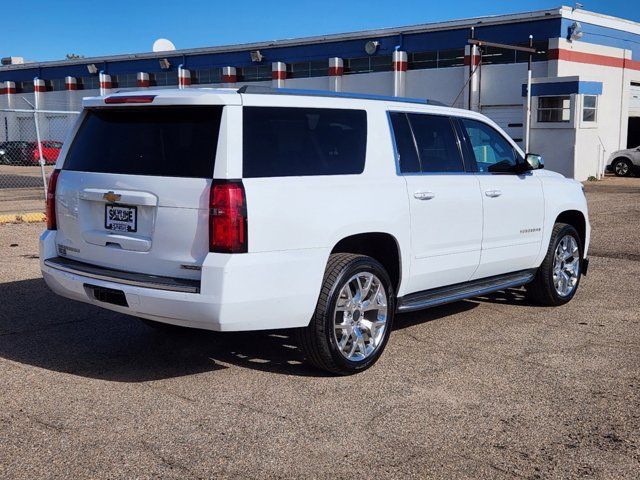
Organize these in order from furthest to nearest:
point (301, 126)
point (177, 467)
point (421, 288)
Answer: point (421, 288) < point (301, 126) < point (177, 467)

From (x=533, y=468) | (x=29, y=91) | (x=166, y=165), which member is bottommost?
(x=533, y=468)

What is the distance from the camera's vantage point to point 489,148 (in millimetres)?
7000

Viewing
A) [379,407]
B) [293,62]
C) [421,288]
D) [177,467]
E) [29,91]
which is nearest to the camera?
[177,467]

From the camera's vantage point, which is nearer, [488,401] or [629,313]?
[488,401]

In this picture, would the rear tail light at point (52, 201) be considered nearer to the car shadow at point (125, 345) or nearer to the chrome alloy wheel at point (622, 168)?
the car shadow at point (125, 345)

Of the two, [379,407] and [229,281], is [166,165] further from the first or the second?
[379,407]

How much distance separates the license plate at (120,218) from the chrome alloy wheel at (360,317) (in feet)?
4.90

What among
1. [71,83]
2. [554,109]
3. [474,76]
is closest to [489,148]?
[554,109]

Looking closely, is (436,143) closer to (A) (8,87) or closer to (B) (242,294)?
(B) (242,294)

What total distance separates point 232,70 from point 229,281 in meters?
39.7

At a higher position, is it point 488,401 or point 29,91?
point 29,91

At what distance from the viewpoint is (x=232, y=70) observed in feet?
141

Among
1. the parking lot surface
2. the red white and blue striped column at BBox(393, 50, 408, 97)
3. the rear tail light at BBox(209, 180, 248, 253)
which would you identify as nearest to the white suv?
the rear tail light at BBox(209, 180, 248, 253)

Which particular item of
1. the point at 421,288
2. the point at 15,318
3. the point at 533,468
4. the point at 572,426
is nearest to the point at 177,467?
the point at 533,468
